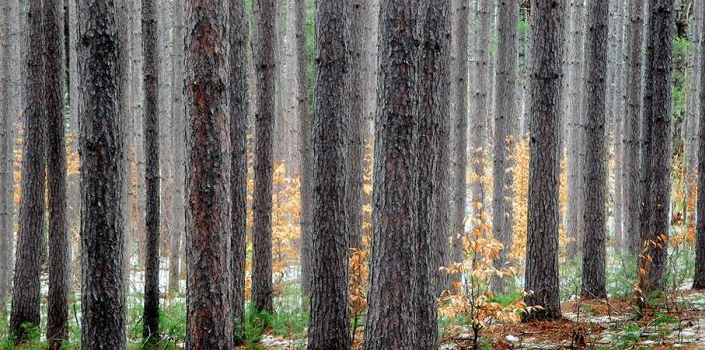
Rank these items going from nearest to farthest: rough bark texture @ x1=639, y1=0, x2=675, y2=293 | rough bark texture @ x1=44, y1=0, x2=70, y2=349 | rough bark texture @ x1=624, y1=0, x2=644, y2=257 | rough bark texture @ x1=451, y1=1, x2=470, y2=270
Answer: rough bark texture @ x1=44, y1=0, x2=70, y2=349, rough bark texture @ x1=639, y1=0, x2=675, y2=293, rough bark texture @ x1=624, y1=0, x2=644, y2=257, rough bark texture @ x1=451, y1=1, x2=470, y2=270

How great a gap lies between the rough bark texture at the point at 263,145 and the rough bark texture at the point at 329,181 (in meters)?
1.89

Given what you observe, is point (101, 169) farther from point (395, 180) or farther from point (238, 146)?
point (395, 180)

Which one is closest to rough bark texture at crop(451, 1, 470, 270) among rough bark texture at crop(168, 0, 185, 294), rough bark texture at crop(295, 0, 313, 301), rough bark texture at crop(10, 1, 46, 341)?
rough bark texture at crop(295, 0, 313, 301)

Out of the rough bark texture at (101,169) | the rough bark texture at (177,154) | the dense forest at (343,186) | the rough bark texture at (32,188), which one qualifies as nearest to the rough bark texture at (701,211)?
the dense forest at (343,186)

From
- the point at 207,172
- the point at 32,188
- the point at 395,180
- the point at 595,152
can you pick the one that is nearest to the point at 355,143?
the point at 595,152

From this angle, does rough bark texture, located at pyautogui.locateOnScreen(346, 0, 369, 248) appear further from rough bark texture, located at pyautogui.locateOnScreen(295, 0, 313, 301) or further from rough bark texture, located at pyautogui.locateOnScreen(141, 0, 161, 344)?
rough bark texture, located at pyautogui.locateOnScreen(141, 0, 161, 344)

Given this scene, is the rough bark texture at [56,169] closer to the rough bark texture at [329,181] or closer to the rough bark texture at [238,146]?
the rough bark texture at [238,146]

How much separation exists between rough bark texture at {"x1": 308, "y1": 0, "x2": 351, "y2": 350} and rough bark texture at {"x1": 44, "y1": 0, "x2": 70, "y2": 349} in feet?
11.7

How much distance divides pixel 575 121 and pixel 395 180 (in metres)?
13.7

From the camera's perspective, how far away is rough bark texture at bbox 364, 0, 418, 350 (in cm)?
596

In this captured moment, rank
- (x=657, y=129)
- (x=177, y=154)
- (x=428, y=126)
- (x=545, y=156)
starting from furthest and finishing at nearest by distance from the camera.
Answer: (x=177, y=154) < (x=657, y=129) < (x=545, y=156) < (x=428, y=126)

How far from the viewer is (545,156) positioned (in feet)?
27.9

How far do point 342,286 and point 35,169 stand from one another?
4896 mm

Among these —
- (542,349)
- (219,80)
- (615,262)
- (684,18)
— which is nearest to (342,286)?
(542,349)
